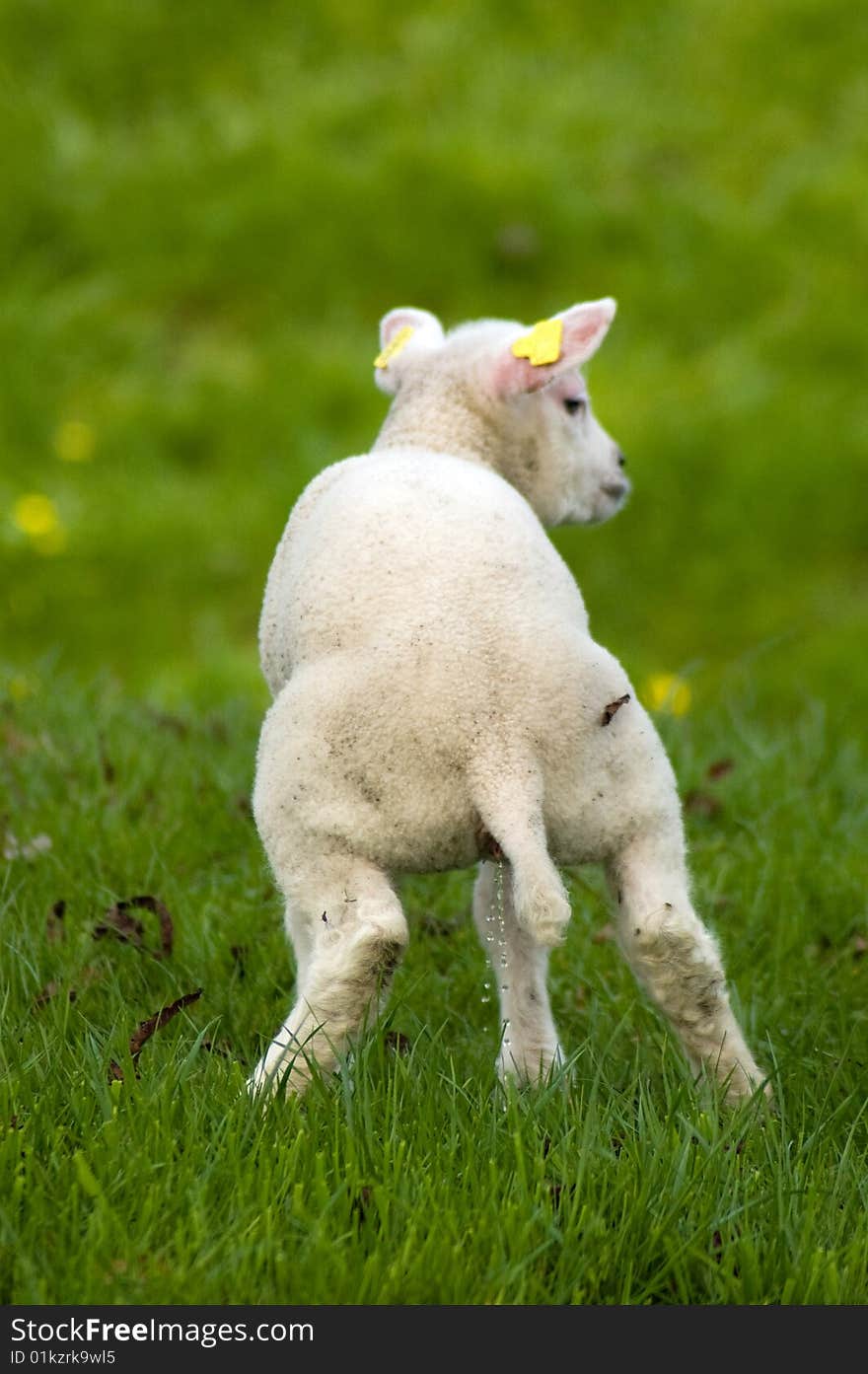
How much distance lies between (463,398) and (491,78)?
231 inches

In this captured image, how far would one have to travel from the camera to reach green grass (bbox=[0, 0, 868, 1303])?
255 cm

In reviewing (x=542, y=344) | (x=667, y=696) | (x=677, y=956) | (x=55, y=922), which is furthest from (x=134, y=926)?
(x=667, y=696)

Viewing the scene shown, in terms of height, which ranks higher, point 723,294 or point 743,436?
point 723,294

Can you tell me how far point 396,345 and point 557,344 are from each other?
462 mm

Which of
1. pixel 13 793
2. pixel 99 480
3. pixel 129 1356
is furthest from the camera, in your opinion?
pixel 99 480

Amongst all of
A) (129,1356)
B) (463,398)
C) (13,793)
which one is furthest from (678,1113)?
(13,793)

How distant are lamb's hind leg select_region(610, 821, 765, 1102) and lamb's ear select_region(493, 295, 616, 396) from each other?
3.00ft

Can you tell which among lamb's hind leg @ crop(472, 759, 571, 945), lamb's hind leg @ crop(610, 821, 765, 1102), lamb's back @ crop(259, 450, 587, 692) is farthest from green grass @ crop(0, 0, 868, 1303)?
lamb's back @ crop(259, 450, 587, 692)

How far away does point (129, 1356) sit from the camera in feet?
7.54

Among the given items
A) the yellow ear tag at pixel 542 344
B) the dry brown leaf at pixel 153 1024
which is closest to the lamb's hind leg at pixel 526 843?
the dry brown leaf at pixel 153 1024

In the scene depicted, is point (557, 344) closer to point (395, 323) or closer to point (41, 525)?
point (395, 323)

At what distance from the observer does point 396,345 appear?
363cm

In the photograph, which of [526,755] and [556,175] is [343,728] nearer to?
[526,755]

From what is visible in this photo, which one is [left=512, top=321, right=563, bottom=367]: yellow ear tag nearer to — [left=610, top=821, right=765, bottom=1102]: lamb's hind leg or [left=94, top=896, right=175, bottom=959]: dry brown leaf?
[left=610, top=821, right=765, bottom=1102]: lamb's hind leg
